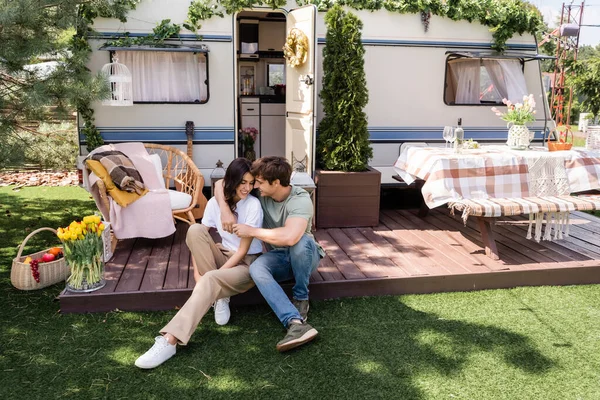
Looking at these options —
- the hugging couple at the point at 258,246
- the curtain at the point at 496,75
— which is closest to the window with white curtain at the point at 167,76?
the hugging couple at the point at 258,246

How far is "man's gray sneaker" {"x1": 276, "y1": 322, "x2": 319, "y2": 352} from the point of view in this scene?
3348 mm

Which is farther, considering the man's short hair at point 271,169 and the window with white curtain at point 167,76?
the window with white curtain at point 167,76

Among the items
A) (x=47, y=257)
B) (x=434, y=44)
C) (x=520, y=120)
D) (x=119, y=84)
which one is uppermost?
(x=434, y=44)

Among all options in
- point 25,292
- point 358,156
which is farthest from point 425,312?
point 25,292

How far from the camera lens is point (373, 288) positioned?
428cm

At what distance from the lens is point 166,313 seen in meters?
3.94

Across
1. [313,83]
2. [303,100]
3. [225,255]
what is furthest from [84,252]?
[303,100]

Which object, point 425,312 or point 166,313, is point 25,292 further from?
point 425,312

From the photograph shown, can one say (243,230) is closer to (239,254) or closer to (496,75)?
(239,254)

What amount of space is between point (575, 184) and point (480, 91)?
7.89ft

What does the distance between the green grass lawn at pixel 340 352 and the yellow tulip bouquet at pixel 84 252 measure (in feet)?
0.81

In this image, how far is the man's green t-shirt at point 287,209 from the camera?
3.65m

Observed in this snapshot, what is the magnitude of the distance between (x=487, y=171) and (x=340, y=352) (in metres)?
2.56

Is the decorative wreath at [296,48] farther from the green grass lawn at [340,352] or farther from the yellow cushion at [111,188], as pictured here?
the green grass lawn at [340,352]
